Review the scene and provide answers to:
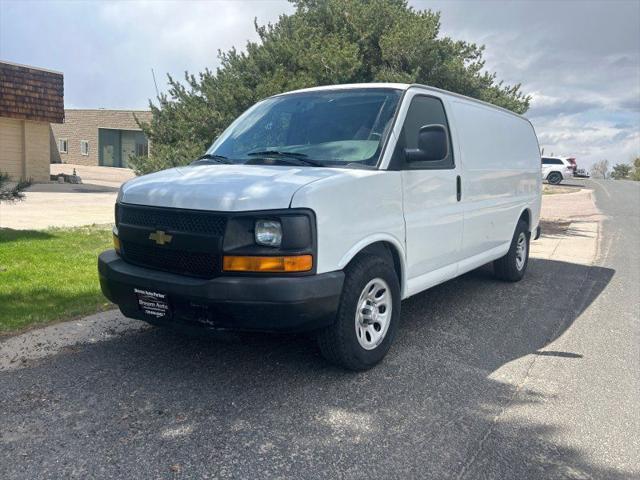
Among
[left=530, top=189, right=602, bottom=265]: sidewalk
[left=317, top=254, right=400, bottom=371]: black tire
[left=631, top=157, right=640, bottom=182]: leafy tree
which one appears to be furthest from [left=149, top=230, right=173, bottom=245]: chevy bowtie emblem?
[left=631, top=157, right=640, bottom=182]: leafy tree

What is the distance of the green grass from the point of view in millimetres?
5270

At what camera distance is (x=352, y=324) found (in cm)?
388

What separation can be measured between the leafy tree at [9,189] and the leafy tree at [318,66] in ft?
9.25

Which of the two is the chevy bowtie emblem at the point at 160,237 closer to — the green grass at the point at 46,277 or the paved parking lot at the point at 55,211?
the green grass at the point at 46,277

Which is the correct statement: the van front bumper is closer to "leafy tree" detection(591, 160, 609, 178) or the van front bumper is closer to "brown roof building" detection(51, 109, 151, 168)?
"brown roof building" detection(51, 109, 151, 168)

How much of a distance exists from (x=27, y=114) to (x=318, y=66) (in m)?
14.5

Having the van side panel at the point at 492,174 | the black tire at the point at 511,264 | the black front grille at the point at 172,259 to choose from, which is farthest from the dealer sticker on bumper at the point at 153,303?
the black tire at the point at 511,264

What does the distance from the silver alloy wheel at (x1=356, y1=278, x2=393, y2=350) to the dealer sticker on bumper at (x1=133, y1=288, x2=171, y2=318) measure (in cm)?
133

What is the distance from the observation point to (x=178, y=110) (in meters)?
10.8

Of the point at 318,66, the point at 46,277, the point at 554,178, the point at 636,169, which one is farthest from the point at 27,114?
the point at 636,169

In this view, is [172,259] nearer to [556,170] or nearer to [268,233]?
[268,233]

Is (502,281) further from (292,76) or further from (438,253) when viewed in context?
(292,76)

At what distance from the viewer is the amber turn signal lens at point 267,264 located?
347cm

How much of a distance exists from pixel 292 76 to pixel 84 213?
6361mm
